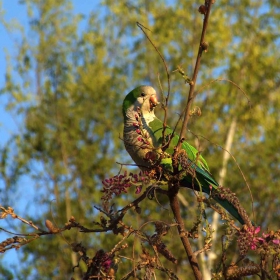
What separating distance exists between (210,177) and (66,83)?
12.3 metres

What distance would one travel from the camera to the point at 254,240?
2148mm

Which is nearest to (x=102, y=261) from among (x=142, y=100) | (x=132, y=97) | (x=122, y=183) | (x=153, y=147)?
(x=122, y=183)

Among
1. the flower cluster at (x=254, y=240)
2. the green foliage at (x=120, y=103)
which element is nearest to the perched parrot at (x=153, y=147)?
the flower cluster at (x=254, y=240)

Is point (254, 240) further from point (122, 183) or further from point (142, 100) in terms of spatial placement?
point (142, 100)

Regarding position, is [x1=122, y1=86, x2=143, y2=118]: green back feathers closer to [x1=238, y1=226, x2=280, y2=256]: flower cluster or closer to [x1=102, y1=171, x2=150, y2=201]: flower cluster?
[x1=102, y1=171, x2=150, y2=201]: flower cluster

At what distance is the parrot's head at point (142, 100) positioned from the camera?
4.52 m

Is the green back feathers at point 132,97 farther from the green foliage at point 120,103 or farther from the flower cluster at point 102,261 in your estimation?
the green foliage at point 120,103

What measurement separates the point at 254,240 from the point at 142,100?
257 cm

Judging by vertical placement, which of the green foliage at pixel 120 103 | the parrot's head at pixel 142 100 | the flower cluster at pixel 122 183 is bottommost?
the flower cluster at pixel 122 183

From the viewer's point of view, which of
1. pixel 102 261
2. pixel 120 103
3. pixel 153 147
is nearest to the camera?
pixel 102 261

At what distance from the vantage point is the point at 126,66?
1616cm

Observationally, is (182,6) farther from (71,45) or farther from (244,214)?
(244,214)

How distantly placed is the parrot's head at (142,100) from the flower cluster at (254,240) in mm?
2385

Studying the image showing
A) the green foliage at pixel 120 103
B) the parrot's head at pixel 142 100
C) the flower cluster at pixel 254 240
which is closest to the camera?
the flower cluster at pixel 254 240
